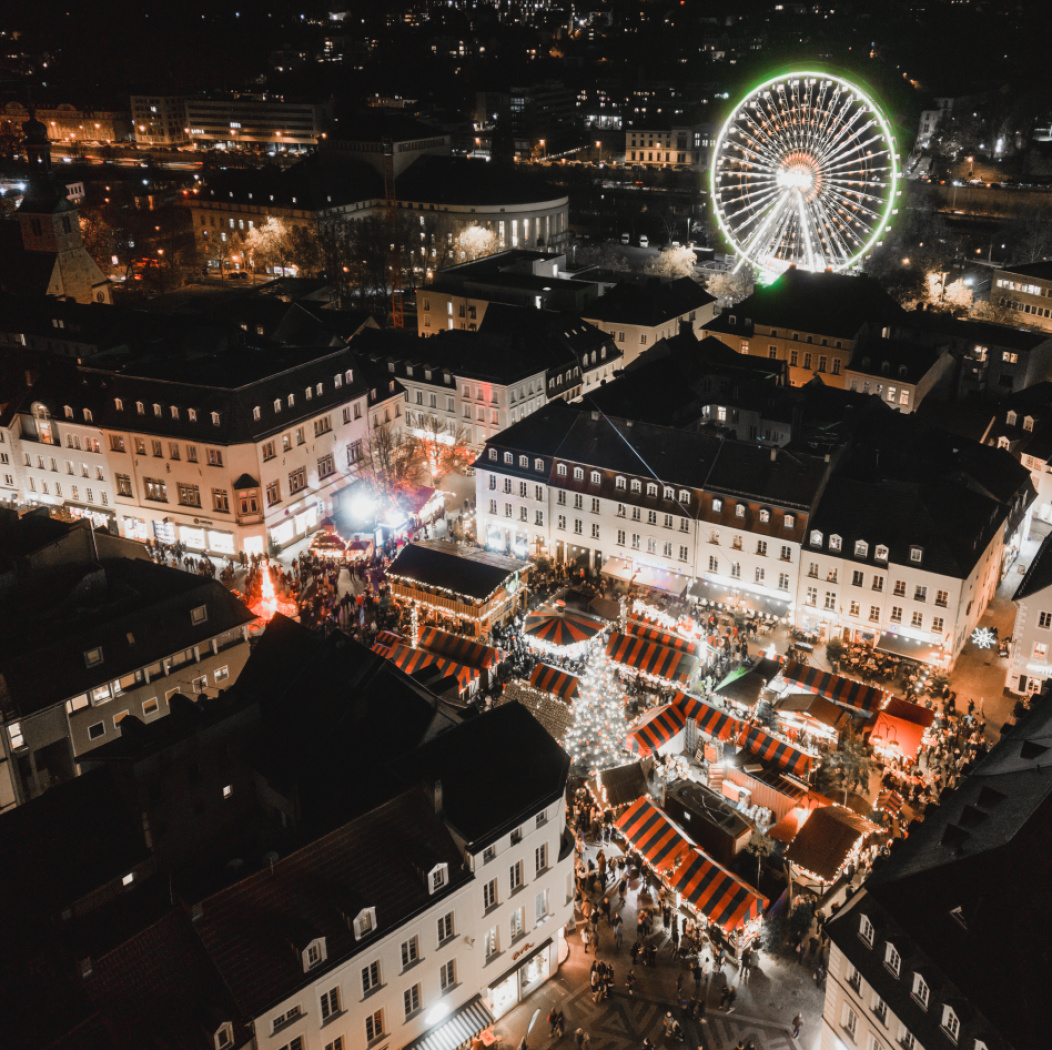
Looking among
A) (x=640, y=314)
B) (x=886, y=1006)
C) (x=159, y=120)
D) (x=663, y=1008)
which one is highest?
(x=159, y=120)

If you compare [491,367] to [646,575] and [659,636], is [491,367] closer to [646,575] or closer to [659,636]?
[646,575]

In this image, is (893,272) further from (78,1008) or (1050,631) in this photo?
(78,1008)

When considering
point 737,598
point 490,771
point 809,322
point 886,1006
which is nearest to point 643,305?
point 809,322

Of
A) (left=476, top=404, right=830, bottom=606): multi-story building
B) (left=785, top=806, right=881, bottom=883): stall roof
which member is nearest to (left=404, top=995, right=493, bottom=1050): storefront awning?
(left=785, top=806, right=881, bottom=883): stall roof

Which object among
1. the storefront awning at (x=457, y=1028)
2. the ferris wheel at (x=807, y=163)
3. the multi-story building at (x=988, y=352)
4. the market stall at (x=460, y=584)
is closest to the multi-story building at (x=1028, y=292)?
the multi-story building at (x=988, y=352)

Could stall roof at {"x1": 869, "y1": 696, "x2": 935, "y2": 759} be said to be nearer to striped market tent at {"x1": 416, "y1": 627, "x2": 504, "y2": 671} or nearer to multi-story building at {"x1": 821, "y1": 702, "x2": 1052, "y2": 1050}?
multi-story building at {"x1": 821, "y1": 702, "x2": 1052, "y2": 1050}

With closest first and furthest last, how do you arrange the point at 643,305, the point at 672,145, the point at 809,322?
the point at 809,322 → the point at 643,305 → the point at 672,145
